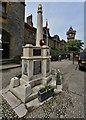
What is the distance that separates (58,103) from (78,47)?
28274mm

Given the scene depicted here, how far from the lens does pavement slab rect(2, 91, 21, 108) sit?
4.51 metres

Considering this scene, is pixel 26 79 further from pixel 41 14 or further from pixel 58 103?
pixel 41 14

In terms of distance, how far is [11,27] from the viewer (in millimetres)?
14570

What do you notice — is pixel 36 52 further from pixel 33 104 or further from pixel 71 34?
pixel 71 34

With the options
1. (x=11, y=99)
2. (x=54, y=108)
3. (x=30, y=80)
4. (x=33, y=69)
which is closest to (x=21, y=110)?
(x=11, y=99)

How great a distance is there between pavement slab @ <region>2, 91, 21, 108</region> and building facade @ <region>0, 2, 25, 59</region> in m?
10.0

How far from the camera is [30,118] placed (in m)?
3.72

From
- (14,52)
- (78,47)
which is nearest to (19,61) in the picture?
(14,52)

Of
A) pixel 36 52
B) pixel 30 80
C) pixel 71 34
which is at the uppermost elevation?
pixel 71 34

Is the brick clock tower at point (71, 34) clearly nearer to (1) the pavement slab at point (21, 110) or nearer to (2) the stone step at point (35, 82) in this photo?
(2) the stone step at point (35, 82)

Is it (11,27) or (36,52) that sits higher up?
(11,27)

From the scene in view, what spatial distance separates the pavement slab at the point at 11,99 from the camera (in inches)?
178

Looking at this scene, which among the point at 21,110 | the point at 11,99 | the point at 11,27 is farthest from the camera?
the point at 11,27

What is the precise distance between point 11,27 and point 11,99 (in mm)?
12021
